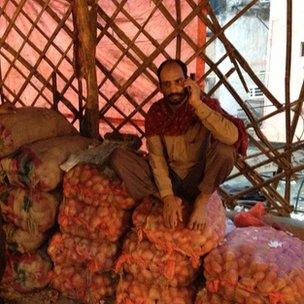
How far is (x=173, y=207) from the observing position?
172 centimetres

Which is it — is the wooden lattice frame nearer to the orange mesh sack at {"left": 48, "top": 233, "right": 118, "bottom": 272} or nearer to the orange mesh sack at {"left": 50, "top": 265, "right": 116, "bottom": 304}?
the orange mesh sack at {"left": 48, "top": 233, "right": 118, "bottom": 272}

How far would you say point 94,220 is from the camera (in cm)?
197

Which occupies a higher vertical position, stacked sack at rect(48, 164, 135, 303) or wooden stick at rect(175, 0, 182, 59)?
wooden stick at rect(175, 0, 182, 59)

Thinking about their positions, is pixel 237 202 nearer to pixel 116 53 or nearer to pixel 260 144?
pixel 260 144

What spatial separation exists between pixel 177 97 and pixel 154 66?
0.95 metres

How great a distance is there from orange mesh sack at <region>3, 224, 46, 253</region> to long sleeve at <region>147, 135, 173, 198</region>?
86 centimetres

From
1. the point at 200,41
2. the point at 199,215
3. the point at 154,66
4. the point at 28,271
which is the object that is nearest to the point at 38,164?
the point at 28,271

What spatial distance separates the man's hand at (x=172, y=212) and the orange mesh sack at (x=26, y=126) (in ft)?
3.52

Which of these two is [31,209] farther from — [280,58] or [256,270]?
[280,58]

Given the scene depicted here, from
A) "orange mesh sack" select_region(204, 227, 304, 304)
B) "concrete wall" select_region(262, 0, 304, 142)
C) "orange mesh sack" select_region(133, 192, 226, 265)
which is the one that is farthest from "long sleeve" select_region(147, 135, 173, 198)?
"concrete wall" select_region(262, 0, 304, 142)

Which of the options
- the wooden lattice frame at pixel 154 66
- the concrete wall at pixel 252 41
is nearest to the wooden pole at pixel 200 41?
the wooden lattice frame at pixel 154 66

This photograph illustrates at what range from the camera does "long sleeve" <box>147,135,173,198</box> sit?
1.83 m

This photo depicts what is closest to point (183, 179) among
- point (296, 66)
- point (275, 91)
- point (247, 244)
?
point (247, 244)

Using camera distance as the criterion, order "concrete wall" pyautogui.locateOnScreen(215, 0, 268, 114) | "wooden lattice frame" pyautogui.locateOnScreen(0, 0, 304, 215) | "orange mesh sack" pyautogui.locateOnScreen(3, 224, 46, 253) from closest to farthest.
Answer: "orange mesh sack" pyautogui.locateOnScreen(3, 224, 46, 253), "wooden lattice frame" pyautogui.locateOnScreen(0, 0, 304, 215), "concrete wall" pyautogui.locateOnScreen(215, 0, 268, 114)
